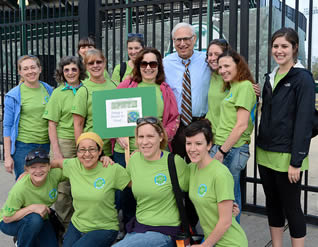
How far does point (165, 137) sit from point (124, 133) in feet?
1.62

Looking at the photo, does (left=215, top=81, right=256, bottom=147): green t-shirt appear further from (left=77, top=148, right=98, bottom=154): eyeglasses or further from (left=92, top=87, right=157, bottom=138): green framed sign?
(left=77, top=148, right=98, bottom=154): eyeglasses

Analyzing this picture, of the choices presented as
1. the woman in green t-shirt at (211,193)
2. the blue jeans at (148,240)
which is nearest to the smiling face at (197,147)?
the woman in green t-shirt at (211,193)

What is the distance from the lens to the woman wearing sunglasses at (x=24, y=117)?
3723mm

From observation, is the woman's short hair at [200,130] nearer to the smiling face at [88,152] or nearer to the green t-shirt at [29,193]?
the smiling face at [88,152]

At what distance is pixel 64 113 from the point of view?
3602mm

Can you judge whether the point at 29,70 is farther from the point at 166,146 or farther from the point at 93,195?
the point at 166,146

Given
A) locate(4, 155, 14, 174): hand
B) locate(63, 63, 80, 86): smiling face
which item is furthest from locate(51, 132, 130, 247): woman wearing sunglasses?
locate(4, 155, 14, 174): hand

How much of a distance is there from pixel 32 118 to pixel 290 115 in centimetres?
244

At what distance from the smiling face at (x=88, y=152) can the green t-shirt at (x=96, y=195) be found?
3.5 inches

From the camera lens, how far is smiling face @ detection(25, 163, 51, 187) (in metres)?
3.15

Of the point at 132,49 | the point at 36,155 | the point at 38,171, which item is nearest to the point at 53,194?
the point at 38,171

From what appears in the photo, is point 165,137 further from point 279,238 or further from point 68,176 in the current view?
point 279,238

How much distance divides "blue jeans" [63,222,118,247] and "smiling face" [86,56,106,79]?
136 cm

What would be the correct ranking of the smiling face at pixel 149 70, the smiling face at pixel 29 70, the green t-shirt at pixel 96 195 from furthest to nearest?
the smiling face at pixel 29 70 < the smiling face at pixel 149 70 < the green t-shirt at pixel 96 195
